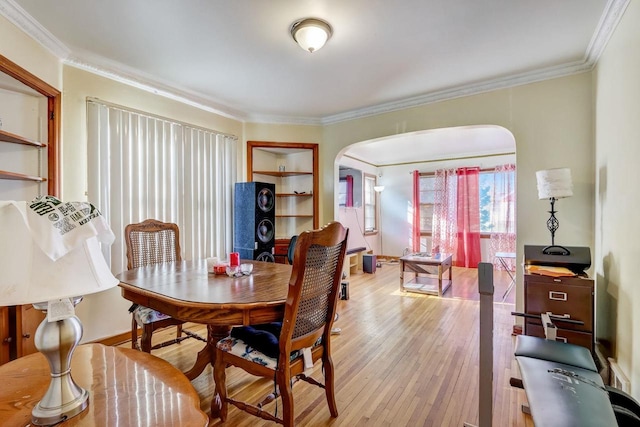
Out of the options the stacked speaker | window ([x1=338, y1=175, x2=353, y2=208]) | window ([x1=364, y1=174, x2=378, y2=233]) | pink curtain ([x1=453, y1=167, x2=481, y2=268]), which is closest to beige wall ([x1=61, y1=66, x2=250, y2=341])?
the stacked speaker

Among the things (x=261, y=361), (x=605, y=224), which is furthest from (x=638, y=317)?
(x=261, y=361)

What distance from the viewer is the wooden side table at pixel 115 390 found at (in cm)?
77

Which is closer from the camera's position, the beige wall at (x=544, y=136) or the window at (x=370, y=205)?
the beige wall at (x=544, y=136)

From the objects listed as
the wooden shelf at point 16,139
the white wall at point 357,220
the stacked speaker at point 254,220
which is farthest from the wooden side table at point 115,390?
the white wall at point 357,220

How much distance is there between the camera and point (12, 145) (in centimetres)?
218

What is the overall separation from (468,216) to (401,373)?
4956mm

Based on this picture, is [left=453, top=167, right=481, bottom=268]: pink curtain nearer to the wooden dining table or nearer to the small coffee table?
the small coffee table

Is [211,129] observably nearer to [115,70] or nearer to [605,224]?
[115,70]

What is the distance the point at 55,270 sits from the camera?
704 mm

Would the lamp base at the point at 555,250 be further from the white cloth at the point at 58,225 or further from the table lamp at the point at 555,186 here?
the white cloth at the point at 58,225

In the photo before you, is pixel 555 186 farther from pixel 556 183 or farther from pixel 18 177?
pixel 18 177

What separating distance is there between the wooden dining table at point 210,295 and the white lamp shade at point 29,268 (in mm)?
753

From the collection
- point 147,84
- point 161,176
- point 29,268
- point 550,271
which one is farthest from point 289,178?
point 29,268

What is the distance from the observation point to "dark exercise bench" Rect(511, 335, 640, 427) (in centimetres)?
112
